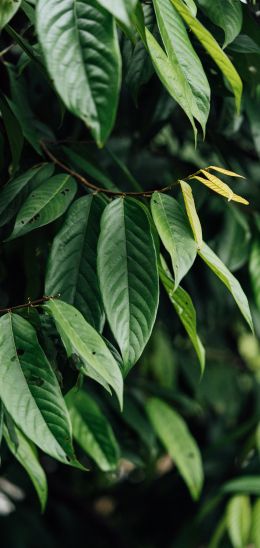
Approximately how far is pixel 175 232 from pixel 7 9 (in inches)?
10.7

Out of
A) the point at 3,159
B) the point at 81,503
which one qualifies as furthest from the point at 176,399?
the point at 3,159

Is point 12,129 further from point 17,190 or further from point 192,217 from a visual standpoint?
point 192,217

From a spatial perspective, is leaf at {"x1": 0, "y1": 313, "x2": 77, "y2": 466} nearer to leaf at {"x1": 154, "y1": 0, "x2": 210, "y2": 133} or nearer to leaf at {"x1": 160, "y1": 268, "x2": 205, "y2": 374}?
leaf at {"x1": 160, "y1": 268, "x2": 205, "y2": 374}

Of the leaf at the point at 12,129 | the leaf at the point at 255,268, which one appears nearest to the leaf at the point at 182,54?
the leaf at the point at 12,129

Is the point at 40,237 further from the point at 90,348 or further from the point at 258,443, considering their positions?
the point at 258,443

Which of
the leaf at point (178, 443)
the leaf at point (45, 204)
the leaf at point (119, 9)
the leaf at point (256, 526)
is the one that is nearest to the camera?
the leaf at point (119, 9)

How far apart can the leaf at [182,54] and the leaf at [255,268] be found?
24.8 inches

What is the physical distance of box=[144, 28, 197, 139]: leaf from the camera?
2.65ft

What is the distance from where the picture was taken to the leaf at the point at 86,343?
789 mm

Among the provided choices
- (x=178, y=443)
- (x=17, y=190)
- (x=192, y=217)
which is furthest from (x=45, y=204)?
(x=178, y=443)

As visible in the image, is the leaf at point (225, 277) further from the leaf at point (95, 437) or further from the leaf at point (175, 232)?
the leaf at point (95, 437)

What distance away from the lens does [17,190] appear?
1008 mm

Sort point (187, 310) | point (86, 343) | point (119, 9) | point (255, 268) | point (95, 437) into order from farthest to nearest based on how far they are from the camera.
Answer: point (255, 268)
point (95, 437)
point (187, 310)
point (86, 343)
point (119, 9)

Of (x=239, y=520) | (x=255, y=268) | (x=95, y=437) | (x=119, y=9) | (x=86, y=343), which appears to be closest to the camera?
(x=119, y=9)
